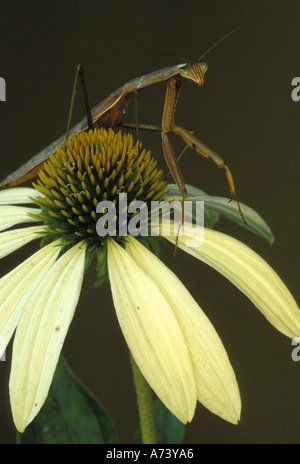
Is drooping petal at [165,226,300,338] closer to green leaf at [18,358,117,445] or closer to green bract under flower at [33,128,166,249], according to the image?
green bract under flower at [33,128,166,249]

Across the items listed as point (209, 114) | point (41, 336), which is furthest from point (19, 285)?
point (209, 114)

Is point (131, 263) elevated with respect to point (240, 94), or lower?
lower

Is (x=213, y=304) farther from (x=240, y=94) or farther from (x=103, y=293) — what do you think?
(x=240, y=94)

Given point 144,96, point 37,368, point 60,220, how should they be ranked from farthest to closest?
1. point 144,96
2. point 60,220
3. point 37,368

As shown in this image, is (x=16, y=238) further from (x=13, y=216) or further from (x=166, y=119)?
(x=166, y=119)

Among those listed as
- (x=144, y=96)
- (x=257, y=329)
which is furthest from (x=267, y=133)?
(x=257, y=329)

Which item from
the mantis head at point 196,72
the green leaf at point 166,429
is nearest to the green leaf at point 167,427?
the green leaf at point 166,429
